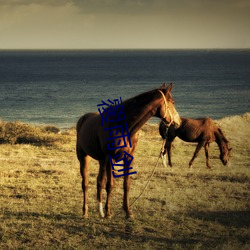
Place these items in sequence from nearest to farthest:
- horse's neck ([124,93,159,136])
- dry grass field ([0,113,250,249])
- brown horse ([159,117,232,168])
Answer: horse's neck ([124,93,159,136])
dry grass field ([0,113,250,249])
brown horse ([159,117,232,168])

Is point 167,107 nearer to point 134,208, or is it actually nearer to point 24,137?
point 134,208

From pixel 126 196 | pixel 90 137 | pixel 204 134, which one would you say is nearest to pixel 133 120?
pixel 90 137

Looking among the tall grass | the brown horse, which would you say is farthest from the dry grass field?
the tall grass

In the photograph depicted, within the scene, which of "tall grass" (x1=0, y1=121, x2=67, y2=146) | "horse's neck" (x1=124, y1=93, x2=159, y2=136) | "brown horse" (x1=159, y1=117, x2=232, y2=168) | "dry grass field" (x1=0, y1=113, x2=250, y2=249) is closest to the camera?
"horse's neck" (x1=124, y1=93, x2=159, y2=136)

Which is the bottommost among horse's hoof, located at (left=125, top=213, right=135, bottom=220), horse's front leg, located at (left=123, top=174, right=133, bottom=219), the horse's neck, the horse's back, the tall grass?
the tall grass

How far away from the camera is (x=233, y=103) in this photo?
213 ft

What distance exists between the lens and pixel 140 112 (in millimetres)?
8000

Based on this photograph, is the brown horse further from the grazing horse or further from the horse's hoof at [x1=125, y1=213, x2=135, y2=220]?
the grazing horse

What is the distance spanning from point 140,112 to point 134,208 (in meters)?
3.39

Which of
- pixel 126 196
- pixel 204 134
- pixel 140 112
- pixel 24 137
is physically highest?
pixel 140 112

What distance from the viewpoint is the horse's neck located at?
798 centimetres

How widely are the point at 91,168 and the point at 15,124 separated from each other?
11.6 m

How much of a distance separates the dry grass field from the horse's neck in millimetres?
2443

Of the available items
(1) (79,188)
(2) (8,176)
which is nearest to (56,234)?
(1) (79,188)
